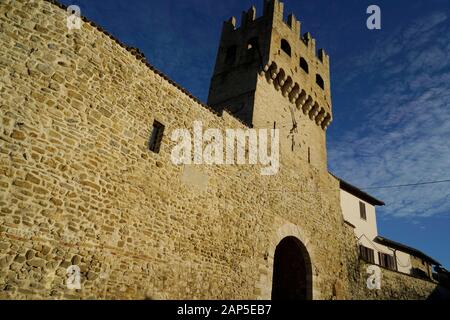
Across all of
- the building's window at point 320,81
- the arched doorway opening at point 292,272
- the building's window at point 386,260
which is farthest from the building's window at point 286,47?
the building's window at point 386,260

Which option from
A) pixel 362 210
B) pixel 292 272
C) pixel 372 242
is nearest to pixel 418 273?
pixel 372 242

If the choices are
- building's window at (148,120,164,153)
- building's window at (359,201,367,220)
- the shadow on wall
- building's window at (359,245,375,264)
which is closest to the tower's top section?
building's window at (148,120,164,153)

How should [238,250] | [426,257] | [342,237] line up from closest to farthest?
1. [238,250]
2. [342,237]
3. [426,257]

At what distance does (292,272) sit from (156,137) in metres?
8.17

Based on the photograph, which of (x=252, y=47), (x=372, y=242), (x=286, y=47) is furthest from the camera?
(x=372, y=242)

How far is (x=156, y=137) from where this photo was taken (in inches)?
317

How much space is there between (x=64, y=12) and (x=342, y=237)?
13756 mm

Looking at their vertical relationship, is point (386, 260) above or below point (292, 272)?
above

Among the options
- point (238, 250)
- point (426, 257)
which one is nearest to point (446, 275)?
point (426, 257)

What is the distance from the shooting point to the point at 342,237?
14.2 m

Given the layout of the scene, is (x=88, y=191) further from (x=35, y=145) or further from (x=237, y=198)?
(x=237, y=198)

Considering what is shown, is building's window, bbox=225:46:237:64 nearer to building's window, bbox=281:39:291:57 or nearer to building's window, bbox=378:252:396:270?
building's window, bbox=281:39:291:57

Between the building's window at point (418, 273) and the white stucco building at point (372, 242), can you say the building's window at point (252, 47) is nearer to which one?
the white stucco building at point (372, 242)

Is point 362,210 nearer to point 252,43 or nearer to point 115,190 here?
point 252,43
